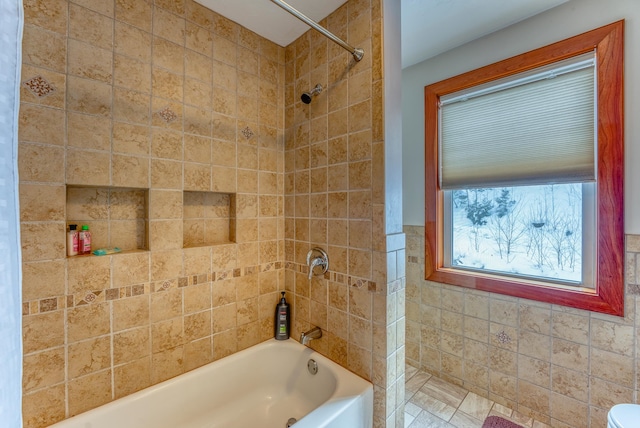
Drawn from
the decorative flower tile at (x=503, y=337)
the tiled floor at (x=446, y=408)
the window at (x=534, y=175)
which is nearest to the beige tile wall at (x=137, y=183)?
the tiled floor at (x=446, y=408)

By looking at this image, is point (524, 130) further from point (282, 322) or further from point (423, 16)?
point (282, 322)

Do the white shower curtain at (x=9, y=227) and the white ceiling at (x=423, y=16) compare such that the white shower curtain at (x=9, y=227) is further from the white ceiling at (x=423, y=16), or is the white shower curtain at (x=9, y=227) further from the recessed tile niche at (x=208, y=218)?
the white ceiling at (x=423, y=16)

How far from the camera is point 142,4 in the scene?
1211 mm

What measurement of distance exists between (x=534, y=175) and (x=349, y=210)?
1236 mm

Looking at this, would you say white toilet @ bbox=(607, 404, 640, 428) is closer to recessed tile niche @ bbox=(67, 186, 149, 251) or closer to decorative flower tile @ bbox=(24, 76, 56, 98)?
recessed tile niche @ bbox=(67, 186, 149, 251)

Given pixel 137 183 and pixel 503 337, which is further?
pixel 503 337

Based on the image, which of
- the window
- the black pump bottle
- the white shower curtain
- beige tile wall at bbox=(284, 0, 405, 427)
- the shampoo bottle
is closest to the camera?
the white shower curtain

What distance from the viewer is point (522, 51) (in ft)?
5.35

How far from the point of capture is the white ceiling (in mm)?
1405

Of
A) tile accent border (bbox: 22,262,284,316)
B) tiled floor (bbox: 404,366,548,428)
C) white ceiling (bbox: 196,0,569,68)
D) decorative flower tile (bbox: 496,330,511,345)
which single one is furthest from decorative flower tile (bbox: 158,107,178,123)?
decorative flower tile (bbox: 496,330,511,345)

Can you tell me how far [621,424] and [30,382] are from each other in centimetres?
235

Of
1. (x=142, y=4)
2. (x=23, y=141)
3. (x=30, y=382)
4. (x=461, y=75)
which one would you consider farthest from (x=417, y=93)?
(x=30, y=382)

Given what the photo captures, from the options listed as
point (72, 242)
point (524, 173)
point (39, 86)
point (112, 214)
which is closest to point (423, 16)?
point (524, 173)

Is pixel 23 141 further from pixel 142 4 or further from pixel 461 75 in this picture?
pixel 461 75
